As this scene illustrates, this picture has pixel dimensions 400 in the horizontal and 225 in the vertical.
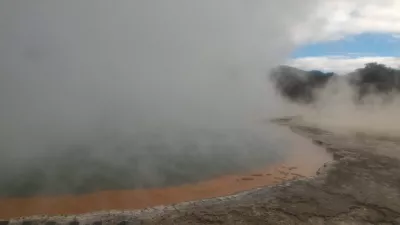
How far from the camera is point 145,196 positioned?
166 inches

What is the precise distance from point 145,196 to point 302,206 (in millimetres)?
1643

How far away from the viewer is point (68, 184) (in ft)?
14.6

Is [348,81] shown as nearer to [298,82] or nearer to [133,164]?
[298,82]

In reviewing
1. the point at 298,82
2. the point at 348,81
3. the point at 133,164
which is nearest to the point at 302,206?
the point at 133,164

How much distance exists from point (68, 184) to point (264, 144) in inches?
150

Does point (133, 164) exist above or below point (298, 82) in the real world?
below

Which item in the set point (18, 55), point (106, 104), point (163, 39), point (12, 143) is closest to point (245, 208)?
point (12, 143)

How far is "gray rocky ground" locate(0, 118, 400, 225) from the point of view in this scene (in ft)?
11.6

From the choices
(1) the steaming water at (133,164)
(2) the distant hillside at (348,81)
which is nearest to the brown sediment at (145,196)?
(1) the steaming water at (133,164)

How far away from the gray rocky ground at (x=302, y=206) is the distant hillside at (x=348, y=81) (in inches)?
520

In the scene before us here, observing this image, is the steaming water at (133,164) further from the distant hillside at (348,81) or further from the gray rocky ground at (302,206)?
the distant hillside at (348,81)

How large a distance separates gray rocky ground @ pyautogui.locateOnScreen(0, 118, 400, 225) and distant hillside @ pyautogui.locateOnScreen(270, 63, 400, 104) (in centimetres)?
1320

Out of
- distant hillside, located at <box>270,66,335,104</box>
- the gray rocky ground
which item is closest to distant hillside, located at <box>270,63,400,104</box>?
distant hillside, located at <box>270,66,335,104</box>

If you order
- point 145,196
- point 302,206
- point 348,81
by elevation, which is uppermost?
point 348,81
